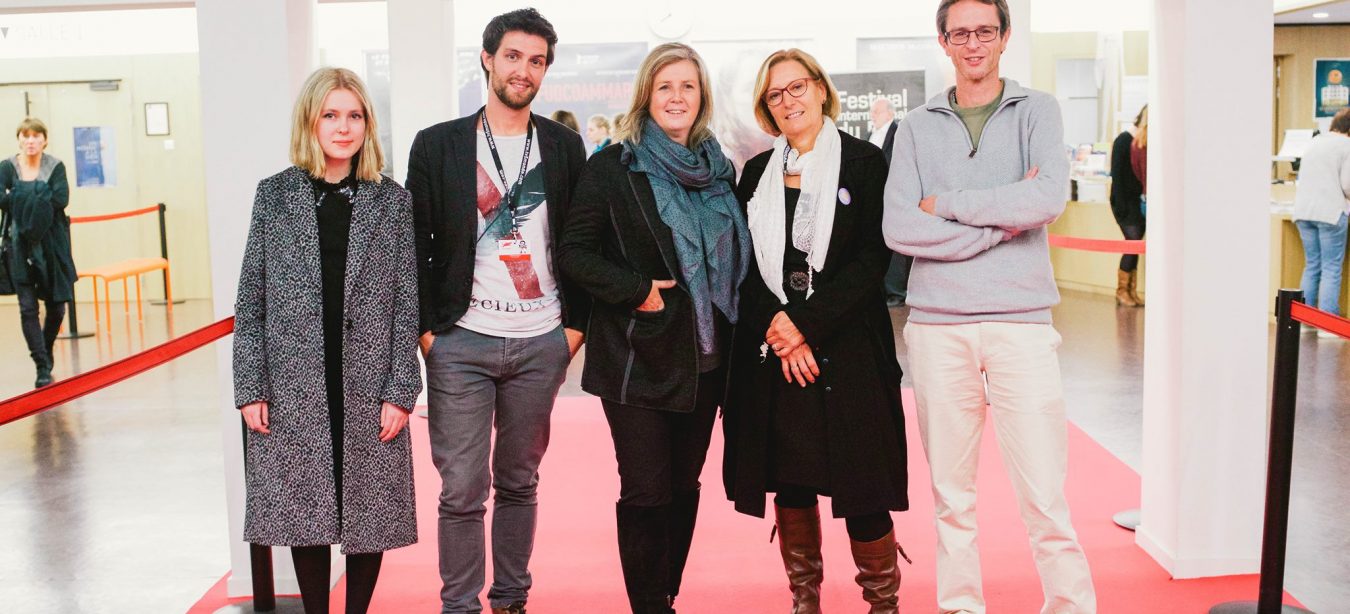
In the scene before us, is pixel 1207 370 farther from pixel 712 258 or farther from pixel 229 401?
pixel 229 401

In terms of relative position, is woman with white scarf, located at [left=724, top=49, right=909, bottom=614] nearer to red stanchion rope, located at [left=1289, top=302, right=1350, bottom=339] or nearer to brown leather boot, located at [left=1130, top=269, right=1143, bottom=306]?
red stanchion rope, located at [left=1289, top=302, right=1350, bottom=339]

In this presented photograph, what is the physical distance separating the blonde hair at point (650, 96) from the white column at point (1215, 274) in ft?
5.36

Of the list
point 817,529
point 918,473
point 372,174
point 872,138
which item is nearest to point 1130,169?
point 872,138

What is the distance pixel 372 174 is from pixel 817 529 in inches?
59.5

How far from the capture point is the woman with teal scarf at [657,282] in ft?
9.41

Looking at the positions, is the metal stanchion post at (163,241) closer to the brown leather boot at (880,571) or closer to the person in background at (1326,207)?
the person in background at (1326,207)

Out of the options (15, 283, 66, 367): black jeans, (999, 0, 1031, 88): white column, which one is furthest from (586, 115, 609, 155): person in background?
(999, 0, 1031, 88): white column

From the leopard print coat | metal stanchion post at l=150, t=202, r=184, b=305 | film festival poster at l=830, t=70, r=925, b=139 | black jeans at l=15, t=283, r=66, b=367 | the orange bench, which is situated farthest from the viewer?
metal stanchion post at l=150, t=202, r=184, b=305

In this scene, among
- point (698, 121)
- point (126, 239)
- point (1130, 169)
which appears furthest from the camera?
point (126, 239)

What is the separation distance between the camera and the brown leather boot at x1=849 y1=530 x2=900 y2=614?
3010 millimetres

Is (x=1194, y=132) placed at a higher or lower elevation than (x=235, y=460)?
higher

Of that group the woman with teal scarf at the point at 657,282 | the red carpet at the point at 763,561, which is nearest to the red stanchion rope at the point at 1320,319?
the red carpet at the point at 763,561

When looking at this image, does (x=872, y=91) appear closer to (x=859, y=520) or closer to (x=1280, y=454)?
(x=1280, y=454)

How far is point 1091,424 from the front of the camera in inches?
239
